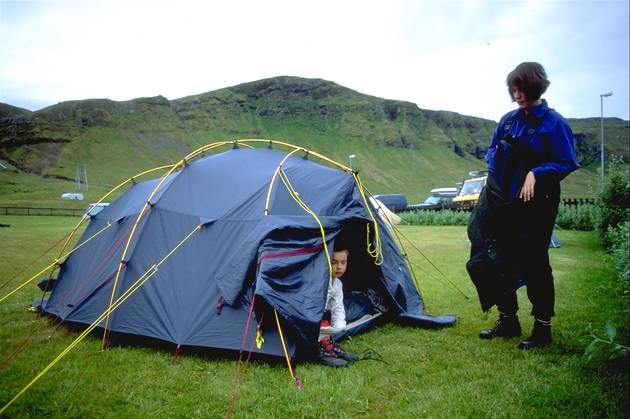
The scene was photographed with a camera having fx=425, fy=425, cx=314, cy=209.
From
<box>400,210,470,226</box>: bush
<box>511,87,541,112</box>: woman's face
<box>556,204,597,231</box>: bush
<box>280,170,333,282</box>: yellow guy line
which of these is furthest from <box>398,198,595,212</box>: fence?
<box>280,170,333,282</box>: yellow guy line

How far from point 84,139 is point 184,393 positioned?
111490mm

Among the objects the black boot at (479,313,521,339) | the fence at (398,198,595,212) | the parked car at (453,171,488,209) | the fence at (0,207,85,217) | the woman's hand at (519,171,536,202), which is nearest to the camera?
the woman's hand at (519,171,536,202)

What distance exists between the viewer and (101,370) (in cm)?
419

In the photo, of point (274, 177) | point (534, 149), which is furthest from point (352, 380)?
point (534, 149)

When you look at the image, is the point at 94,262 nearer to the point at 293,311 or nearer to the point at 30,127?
the point at 293,311

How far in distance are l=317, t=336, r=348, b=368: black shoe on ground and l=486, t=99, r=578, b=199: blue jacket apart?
2.44 metres

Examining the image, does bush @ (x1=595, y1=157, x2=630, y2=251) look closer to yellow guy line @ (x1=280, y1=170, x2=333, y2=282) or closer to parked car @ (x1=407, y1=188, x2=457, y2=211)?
yellow guy line @ (x1=280, y1=170, x2=333, y2=282)

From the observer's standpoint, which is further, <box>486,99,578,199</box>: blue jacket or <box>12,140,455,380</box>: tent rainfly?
<box>12,140,455,380</box>: tent rainfly

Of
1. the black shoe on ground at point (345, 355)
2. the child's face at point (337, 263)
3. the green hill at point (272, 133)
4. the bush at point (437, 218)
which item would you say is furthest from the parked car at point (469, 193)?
the green hill at point (272, 133)

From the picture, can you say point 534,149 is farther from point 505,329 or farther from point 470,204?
point 470,204

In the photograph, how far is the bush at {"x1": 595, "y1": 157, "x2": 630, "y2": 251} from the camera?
11688 millimetres

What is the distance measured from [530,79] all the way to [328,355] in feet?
11.2

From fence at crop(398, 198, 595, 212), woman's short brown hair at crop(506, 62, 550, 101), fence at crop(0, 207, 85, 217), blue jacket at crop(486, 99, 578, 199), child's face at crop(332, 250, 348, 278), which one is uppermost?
woman's short brown hair at crop(506, 62, 550, 101)

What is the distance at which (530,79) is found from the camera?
415 centimetres
